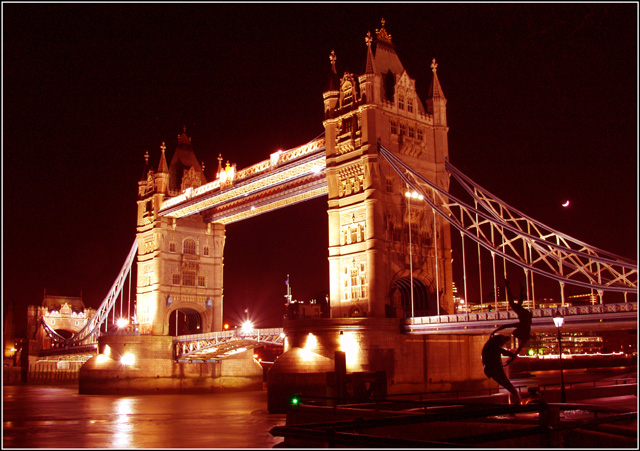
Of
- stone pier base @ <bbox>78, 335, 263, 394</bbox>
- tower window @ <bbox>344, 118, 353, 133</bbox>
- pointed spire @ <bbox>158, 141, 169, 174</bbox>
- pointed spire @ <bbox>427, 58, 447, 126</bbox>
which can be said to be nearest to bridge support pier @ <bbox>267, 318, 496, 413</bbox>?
tower window @ <bbox>344, 118, 353, 133</bbox>

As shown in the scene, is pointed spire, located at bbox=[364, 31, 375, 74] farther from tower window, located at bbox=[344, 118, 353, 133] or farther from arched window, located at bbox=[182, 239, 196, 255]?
arched window, located at bbox=[182, 239, 196, 255]

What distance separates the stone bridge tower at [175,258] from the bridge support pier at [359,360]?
83.5 ft

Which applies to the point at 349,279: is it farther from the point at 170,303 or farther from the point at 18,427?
the point at 170,303

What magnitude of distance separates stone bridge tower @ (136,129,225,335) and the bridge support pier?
25.5m

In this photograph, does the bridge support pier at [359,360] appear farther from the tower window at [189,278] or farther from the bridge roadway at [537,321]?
the tower window at [189,278]

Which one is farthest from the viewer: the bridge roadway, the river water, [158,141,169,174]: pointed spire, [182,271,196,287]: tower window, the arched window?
[158,141,169,174]: pointed spire

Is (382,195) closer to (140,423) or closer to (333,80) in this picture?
(333,80)

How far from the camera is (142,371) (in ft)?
192

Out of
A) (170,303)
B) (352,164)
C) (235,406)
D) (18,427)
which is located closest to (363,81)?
(352,164)

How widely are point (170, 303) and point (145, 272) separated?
14.3 feet

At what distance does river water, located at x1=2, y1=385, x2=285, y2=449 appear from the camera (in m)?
26.8

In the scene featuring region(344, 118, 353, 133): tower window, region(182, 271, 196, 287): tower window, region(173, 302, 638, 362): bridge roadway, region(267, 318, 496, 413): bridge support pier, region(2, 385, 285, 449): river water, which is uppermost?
region(344, 118, 353, 133): tower window

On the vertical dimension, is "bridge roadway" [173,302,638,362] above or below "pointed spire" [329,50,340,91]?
below

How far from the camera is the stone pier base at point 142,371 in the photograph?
190 feet
